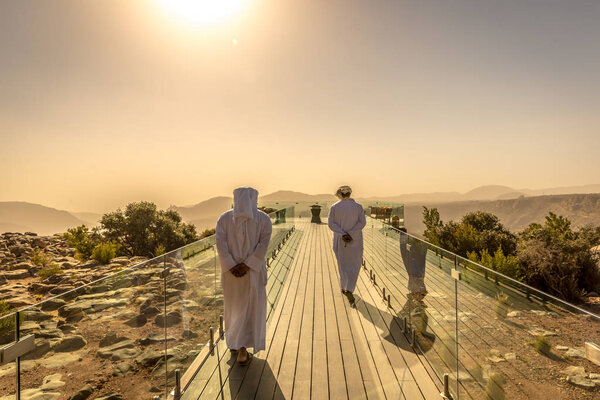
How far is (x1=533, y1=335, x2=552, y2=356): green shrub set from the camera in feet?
5.92

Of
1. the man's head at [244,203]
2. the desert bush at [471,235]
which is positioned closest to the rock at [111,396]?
the man's head at [244,203]

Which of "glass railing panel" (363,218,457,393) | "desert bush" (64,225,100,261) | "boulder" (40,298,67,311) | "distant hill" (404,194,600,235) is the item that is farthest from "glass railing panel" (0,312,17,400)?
"distant hill" (404,194,600,235)

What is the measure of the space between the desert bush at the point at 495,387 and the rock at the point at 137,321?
2498 millimetres

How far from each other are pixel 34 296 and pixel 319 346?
1027cm

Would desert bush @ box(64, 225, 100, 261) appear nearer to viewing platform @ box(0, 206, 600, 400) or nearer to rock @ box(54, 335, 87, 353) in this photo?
viewing platform @ box(0, 206, 600, 400)

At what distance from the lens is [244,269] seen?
339cm

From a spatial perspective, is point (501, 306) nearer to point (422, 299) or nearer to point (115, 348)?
point (422, 299)

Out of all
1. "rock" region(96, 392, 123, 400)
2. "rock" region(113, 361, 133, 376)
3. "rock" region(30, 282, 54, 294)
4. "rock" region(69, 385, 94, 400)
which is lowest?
"rock" region(30, 282, 54, 294)

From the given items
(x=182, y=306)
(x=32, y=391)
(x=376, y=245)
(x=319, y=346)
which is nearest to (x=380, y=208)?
(x=376, y=245)

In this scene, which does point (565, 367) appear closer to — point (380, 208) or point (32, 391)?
point (32, 391)

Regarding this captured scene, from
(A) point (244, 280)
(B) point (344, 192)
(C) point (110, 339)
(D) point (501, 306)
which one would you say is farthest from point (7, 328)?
(B) point (344, 192)

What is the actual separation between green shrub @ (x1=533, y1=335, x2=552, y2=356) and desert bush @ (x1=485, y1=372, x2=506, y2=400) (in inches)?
13.6

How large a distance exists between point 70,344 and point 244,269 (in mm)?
1671

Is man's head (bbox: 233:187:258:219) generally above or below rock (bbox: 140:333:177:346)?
above
